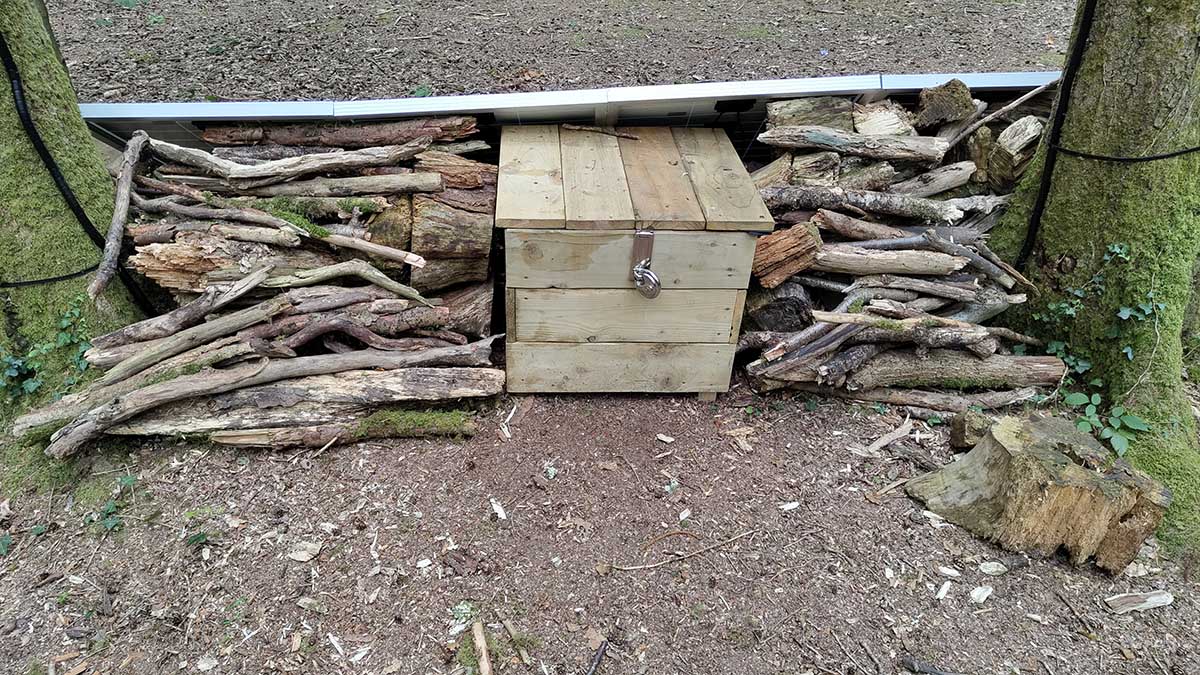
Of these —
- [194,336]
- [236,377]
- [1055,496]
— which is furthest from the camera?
[194,336]

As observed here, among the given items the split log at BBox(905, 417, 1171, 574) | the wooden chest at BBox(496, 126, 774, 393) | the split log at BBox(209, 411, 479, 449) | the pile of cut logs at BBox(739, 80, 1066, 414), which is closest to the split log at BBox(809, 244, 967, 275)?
the pile of cut logs at BBox(739, 80, 1066, 414)

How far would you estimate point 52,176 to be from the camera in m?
3.41

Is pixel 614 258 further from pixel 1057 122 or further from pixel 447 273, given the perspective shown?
pixel 1057 122

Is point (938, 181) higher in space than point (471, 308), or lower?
higher

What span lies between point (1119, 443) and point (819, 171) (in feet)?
6.81

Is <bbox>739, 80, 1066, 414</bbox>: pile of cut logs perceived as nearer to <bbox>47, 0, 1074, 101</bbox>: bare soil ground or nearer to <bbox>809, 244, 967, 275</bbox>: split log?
<bbox>809, 244, 967, 275</bbox>: split log

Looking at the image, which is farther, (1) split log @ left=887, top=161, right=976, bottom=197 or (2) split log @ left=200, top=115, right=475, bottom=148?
(1) split log @ left=887, top=161, right=976, bottom=197

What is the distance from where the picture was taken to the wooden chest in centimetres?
332

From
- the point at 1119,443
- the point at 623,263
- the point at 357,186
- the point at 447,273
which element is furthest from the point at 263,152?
the point at 1119,443

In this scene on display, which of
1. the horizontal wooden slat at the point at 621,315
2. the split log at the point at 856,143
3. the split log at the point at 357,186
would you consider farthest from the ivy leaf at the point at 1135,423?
the split log at the point at 357,186

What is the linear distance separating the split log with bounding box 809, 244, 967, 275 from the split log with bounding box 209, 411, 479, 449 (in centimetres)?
209

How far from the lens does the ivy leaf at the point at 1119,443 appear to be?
3.41 m

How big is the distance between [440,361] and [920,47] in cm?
546

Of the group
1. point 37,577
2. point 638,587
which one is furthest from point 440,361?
point 37,577
